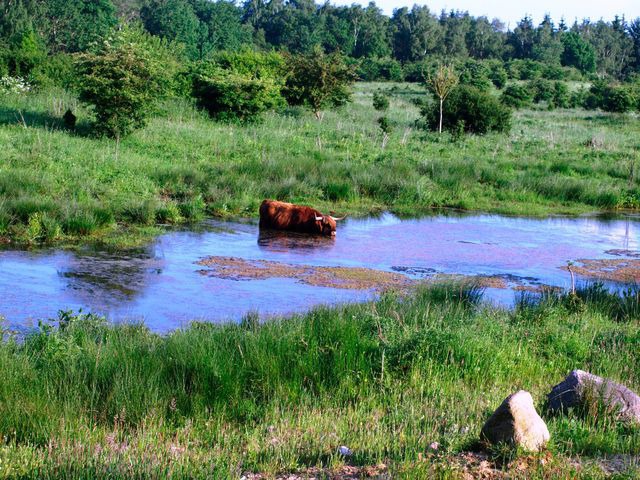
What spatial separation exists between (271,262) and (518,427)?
10180mm

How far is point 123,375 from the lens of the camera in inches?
275

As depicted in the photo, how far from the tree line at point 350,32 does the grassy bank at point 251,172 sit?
130ft

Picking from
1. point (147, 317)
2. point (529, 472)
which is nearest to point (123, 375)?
point (529, 472)

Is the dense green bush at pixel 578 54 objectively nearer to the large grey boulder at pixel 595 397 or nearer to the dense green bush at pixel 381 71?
the dense green bush at pixel 381 71

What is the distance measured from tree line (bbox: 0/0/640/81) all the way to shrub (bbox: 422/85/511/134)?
32253 mm

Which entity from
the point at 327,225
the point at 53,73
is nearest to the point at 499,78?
the point at 53,73

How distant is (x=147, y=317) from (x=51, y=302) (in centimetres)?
156

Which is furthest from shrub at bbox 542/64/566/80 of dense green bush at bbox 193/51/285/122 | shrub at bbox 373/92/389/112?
dense green bush at bbox 193/51/285/122

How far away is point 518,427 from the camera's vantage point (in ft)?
18.8

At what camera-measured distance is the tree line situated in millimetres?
75188

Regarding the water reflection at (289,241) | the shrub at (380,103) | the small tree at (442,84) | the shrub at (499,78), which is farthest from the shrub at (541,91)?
the water reflection at (289,241)

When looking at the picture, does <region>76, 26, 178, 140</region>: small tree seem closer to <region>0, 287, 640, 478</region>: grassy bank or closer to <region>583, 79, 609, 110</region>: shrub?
<region>0, 287, 640, 478</region>: grassy bank

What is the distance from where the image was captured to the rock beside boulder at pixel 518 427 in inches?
225

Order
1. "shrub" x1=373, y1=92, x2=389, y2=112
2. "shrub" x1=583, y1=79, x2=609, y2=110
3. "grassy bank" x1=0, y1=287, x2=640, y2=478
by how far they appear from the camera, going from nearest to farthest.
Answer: "grassy bank" x1=0, y1=287, x2=640, y2=478
"shrub" x1=373, y1=92, x2=389, y2=112
"shrub" x1=583, y1=79, x2=609, y2=110
